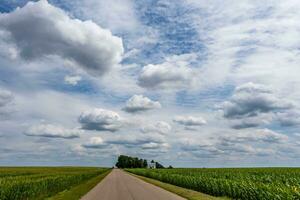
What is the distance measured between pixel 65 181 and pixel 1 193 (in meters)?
23.6

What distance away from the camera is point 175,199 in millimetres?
26734

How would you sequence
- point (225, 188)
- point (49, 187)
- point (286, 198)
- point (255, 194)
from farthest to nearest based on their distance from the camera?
point (49, 187) < point (225, 188) < point (255, 194) < point (286, 198)

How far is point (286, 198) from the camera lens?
2045 centimetres

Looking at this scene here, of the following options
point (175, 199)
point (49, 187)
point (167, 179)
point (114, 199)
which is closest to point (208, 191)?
point (175, 199)

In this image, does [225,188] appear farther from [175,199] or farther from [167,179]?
[167,179]

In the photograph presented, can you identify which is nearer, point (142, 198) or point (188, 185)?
point (142, 198)

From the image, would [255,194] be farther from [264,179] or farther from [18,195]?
[18,195]

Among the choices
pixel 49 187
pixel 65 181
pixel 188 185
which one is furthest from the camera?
pixel 65 181

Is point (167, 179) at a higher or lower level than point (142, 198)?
higher

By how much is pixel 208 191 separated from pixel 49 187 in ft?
55.3

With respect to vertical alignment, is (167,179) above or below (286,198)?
above

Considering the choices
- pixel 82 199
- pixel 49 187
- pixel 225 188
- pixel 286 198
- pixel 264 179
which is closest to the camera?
pixel 286 198

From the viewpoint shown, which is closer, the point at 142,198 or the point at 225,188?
the point at 142,198

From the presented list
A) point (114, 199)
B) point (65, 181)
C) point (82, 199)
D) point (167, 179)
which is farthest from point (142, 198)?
point (167, 179)
